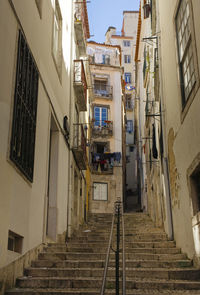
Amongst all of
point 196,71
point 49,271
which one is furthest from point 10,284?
point 196,71

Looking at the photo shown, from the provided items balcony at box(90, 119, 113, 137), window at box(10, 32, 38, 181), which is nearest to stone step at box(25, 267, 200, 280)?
window at box(10, 32, 38, 181)

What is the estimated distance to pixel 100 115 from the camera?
28.9 metres

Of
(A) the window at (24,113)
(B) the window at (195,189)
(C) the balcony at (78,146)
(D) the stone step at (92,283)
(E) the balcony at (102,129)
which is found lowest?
(D) the stone step at (92,283)

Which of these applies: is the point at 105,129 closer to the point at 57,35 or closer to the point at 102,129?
the point at 102,129

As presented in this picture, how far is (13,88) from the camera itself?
6.91m

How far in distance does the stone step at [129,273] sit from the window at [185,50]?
355cm

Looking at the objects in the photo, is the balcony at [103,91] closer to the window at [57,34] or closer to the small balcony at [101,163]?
the small balcony at [101,163]

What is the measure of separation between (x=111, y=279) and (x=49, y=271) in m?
1.19

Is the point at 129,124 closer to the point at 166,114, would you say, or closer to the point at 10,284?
the point at 166,114

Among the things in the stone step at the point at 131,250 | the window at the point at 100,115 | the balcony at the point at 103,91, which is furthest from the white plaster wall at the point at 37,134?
the balcony at the point at 103,91

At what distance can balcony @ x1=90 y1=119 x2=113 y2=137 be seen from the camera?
27953 mm

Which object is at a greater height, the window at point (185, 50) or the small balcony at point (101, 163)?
the small balcony at point (101, 163)

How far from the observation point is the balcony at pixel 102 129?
28.0m

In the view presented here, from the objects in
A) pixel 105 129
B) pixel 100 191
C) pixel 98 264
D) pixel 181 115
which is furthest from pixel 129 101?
pixel 98 264
